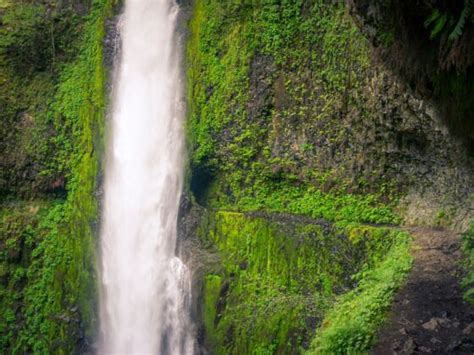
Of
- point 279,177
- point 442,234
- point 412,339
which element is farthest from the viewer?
point 279,177

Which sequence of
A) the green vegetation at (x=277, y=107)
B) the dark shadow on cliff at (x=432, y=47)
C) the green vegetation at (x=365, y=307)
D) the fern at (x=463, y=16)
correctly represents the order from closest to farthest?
the fern at (x=463, y=16) < the dark shadow on cliff at (x=432, y=47) < the green vegetation at (x=365, y=307) < the green vegetation at (x=277, y=107)

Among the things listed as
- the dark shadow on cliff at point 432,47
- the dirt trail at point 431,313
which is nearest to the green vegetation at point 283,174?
the dirt trail at point 431,313

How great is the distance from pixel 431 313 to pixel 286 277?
12.4 ft

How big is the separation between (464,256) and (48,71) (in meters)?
12.6

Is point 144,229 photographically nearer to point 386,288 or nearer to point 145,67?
point 145,67

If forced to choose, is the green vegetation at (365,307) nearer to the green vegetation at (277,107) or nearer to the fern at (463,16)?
the green vegetation at (277,107)

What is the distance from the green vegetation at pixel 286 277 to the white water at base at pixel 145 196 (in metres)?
0.99

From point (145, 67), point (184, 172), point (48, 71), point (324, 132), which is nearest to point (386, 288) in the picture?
point (324, 132)

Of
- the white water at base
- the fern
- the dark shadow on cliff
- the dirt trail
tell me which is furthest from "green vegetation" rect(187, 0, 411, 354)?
the fern

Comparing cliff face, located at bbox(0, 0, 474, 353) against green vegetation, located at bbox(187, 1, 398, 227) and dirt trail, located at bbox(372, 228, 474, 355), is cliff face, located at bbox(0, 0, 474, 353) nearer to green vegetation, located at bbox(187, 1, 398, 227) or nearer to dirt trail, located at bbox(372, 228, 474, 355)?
green vegetation, located at bbox(187, 1, 398, 227)

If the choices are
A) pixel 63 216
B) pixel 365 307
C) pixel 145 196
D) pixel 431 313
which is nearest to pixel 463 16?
pixel 431 313

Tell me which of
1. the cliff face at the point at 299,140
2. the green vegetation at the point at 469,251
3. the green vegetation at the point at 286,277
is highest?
the cliff face at the point at 299,140

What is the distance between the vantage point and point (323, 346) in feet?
21.8

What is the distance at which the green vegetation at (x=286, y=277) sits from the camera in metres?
7.97
